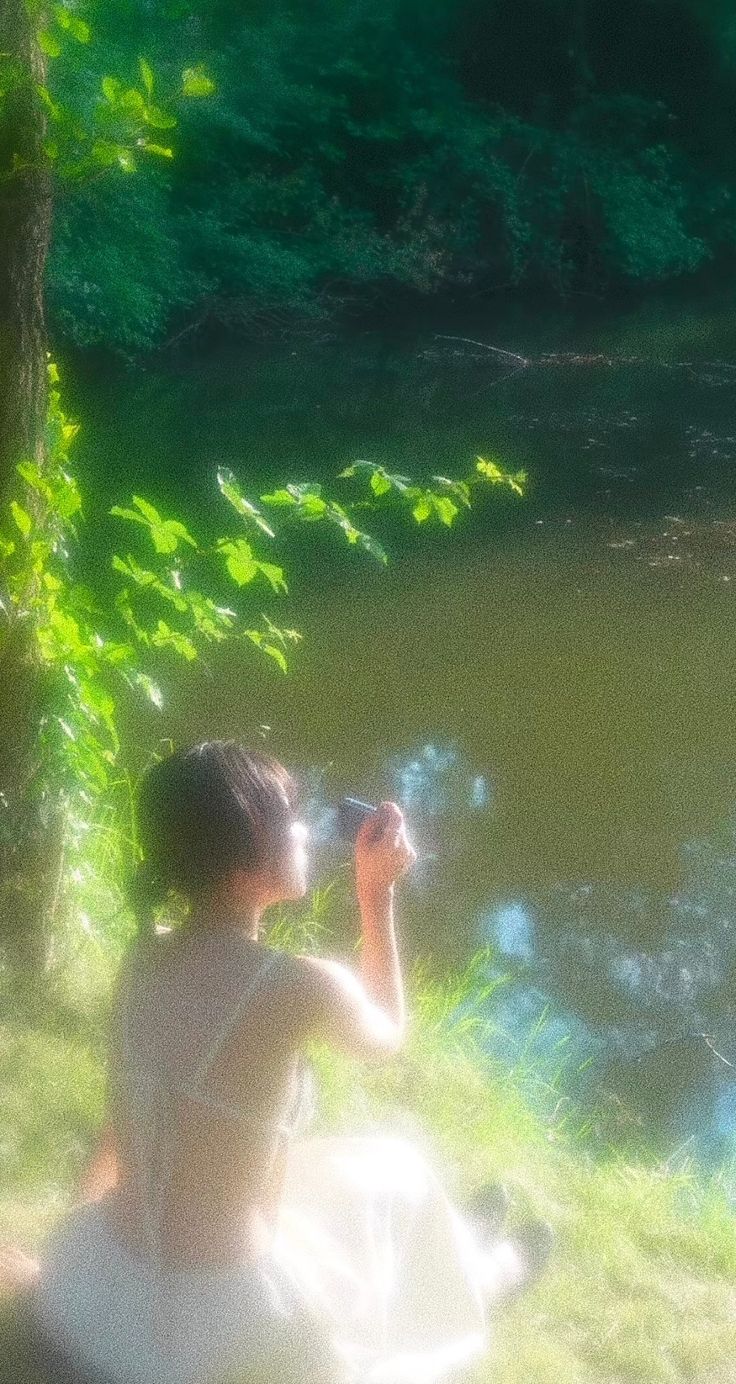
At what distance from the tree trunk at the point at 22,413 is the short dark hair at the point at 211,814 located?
1.03 meters

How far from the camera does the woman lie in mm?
1649

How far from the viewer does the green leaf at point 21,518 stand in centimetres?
250

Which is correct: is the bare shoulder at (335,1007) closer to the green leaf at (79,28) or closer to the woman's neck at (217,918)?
the woman's neck at (217,918)

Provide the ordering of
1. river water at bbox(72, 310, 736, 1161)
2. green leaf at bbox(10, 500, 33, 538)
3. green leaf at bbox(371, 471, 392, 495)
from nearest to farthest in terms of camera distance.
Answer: green leaf at bbox(10, 500, 33, 538), green leaf at bbox(371, 471, 392, 495), river water at bbox(72, 310, 736, 1161)

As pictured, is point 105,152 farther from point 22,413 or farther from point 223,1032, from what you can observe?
point 223,1032

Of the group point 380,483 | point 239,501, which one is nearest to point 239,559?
point 239,501

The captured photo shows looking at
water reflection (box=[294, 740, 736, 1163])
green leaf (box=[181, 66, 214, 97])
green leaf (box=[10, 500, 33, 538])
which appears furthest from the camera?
water reflection (box=[294, 740, 736, 1163])

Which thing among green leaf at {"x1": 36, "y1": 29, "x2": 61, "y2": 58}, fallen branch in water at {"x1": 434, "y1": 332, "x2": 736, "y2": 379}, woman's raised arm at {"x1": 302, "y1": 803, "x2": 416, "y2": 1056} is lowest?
fallen branch in water at {"x1": 434, "y1": 332, "x2": 736, "y2": 379}

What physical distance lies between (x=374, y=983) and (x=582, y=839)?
11.5 feet

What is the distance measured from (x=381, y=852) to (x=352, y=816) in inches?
4.5

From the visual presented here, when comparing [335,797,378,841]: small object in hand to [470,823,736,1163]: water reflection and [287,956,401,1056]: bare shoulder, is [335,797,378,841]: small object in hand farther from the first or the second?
[470,823,736,1163]: water reflection

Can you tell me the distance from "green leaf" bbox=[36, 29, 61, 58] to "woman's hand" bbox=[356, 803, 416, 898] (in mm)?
1508

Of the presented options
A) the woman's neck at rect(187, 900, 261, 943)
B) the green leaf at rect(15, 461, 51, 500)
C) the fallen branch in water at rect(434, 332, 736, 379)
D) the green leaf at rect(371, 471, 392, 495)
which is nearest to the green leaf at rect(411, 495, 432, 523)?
the green leaf at rect(371, 471, 392, 495)

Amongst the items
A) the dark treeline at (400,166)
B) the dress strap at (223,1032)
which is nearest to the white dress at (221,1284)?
the dress strap at (223,1032)
